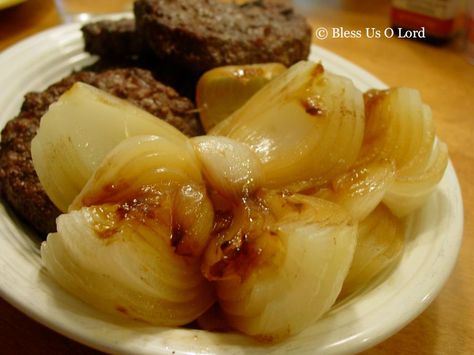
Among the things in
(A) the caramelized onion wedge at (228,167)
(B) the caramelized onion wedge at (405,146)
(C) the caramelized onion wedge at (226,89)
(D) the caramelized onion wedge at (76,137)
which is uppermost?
(D) the caramelized onion wedge at (76,137)

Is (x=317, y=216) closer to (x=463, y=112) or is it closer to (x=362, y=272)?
(x=362, y=272)

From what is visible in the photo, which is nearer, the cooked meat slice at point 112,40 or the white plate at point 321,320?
the white plate at point 321,320

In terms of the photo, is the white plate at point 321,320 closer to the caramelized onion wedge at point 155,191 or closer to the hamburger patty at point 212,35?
the caramelized onion wedge at point 155,191

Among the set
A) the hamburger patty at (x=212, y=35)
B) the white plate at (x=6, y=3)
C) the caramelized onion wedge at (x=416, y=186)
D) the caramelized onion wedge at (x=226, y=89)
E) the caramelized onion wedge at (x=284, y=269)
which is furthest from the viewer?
the white plate at (x=6, y=3)

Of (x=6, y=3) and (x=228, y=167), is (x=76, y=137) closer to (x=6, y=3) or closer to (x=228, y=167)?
(x=228, y=167)

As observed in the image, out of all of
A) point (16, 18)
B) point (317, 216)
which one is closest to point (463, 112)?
point (317, 216)

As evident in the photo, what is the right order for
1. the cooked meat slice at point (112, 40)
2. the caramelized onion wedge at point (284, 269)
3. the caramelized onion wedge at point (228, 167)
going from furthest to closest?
the cooked meat slice at point (112, 40)
the caramelized onion wedge at point (228, 167)
the caramelized onion wedge at point (284, 269)

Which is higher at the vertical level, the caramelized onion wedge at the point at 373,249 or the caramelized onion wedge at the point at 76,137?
the caramelized onion wedge at the point at 76,137

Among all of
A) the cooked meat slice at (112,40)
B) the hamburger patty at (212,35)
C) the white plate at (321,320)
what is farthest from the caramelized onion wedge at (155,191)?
the cooked meat slice at (112,40)
